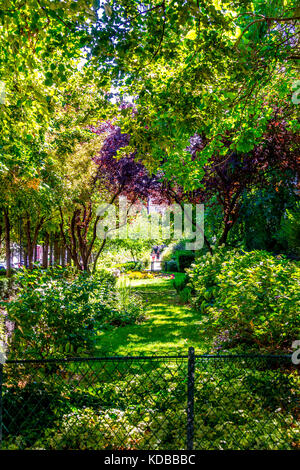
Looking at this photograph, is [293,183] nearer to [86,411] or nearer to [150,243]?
[86,411]

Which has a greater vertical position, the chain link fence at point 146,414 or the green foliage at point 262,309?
the green foliage at point 262,309

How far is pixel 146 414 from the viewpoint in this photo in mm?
3807

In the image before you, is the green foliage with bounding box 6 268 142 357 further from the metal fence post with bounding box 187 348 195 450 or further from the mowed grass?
the metal fence post with bounding box 187 348 195 450

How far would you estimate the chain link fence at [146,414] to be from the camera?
323cm

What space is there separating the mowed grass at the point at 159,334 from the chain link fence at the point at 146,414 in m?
1.50

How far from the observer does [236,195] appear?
37.9 feet

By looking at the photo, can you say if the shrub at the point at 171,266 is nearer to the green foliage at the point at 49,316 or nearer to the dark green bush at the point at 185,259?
the dark green bush at the point at 185,259

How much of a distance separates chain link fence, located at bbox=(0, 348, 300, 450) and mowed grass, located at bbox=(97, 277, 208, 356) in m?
1.50

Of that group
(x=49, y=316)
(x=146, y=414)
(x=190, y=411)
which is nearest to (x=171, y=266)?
(x=49, y=316)

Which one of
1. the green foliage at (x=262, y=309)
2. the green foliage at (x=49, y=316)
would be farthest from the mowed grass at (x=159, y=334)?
the green foliage at (x=262, y=309)

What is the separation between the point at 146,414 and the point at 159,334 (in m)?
4.40

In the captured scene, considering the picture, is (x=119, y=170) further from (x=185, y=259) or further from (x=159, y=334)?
(x=185, y=259)
